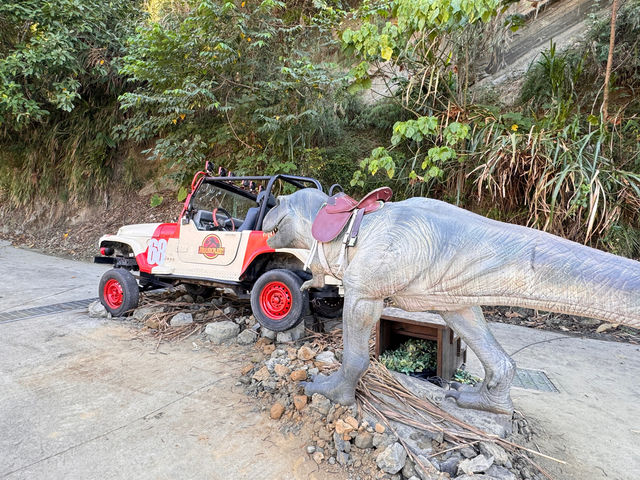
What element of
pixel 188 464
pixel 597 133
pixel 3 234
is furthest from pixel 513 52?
pixel 3 234

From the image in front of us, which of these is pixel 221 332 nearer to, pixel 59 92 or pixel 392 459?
pixel 392 459

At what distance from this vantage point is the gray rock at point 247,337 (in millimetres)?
3160

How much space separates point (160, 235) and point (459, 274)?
10.6 feet

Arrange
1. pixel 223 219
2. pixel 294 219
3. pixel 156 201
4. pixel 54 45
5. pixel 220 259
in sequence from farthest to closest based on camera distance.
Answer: pixel 156 201
pixel 54 45
pixel 223 219
pixel 220 259
pixel 294 219

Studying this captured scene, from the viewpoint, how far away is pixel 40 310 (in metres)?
4.09

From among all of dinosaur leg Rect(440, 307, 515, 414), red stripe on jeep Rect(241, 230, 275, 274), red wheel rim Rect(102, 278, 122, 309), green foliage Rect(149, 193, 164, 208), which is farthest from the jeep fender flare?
green foliage Rect(149, 193, 164, 208)

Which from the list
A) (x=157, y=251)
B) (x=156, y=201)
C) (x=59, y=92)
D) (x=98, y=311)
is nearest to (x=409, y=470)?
(x=157, y=251)

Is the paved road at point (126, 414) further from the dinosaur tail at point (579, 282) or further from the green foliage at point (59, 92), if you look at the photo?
the green foliage at point (59, 92)

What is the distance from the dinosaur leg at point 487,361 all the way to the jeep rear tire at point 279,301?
1399mm

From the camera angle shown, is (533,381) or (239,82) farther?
(239,82)

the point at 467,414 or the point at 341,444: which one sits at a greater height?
the point at 467,414

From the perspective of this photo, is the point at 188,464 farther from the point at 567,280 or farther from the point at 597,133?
the point at 597,133

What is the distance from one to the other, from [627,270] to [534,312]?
151 inches

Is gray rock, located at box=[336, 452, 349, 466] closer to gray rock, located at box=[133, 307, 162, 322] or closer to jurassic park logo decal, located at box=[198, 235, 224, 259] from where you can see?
jurassic park logo decal, located at box=[198, 235, 224, 259]
